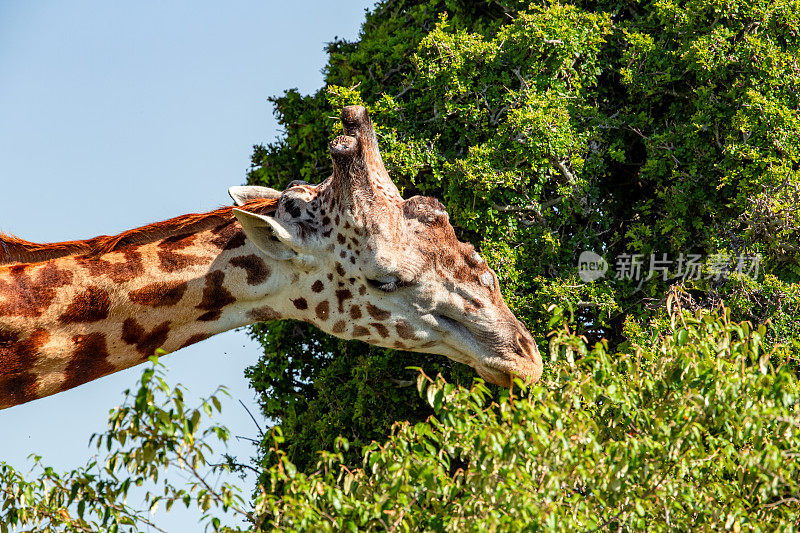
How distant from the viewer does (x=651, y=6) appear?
11016 millimetres

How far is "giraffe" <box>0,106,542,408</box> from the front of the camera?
19.0 feet

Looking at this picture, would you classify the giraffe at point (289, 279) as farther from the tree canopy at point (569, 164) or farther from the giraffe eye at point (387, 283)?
the tree canopy at point (569, 164)

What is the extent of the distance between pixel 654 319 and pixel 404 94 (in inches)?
131

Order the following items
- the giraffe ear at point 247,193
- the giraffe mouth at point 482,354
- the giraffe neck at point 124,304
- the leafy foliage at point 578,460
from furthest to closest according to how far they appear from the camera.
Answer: the giraffe ear at point 247,193 → the giraffe mouth at point 482,354 → the giraffe neck at point 124,304 → the leafy foliage at point 578,460

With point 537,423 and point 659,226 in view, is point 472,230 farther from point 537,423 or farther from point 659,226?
point 537,423

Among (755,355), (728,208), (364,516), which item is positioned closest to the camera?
(364,516)

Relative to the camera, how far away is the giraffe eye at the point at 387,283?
601cm

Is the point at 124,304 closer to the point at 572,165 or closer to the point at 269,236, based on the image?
the point at 269,236

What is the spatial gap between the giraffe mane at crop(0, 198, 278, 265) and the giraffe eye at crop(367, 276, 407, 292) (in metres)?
0.78

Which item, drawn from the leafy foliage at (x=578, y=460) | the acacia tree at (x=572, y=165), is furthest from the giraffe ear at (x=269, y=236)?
the acacia tree at (x=572, y=165)

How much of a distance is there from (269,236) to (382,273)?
669mm

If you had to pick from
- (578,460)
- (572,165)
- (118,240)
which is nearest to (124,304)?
(118,240)

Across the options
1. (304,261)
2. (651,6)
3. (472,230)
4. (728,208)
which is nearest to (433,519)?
(304,261)

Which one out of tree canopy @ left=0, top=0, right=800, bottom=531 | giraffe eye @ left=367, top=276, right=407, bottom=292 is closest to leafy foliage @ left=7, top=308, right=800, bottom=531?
giraffe eye @ left=367, top=276, right=407, bottom=292
